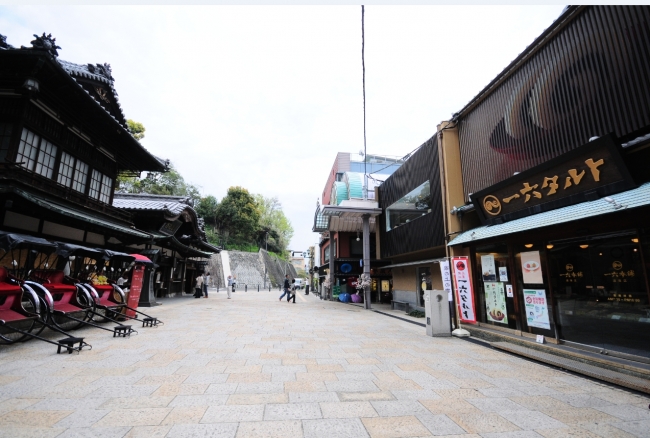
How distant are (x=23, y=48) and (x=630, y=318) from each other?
15324mm

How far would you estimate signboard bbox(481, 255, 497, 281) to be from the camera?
28.4ft

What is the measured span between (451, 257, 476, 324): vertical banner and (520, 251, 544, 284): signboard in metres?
1.62

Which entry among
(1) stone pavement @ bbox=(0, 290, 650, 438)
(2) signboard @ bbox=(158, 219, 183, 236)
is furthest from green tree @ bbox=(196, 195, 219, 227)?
(1) stone pavement @ bbox=(0, 290, 650, 438)

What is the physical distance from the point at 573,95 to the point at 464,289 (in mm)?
5710

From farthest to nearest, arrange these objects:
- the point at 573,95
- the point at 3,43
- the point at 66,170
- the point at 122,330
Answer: the point at 66,170
the point at 3,43
the point at 122,330
the point at 573,95

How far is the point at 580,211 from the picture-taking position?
18.3 feet

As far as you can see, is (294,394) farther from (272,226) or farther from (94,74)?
(272,226)

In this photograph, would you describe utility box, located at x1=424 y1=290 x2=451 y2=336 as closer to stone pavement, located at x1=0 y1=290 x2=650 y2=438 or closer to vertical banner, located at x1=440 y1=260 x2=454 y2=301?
vertical banner, located at x1=440 y1=260 x2=454 y2=301

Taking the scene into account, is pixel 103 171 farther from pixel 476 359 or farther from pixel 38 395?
pixel 476 359

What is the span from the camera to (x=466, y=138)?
32.7 ft

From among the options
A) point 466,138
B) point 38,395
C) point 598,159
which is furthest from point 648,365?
point 38,395

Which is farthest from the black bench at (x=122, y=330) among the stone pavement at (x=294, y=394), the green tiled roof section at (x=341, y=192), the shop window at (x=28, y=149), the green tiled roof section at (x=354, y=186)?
the green tiled roof section at (x=341, y=192)

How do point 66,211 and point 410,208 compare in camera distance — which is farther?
point 410,208

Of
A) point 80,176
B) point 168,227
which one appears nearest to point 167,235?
point 168,227
